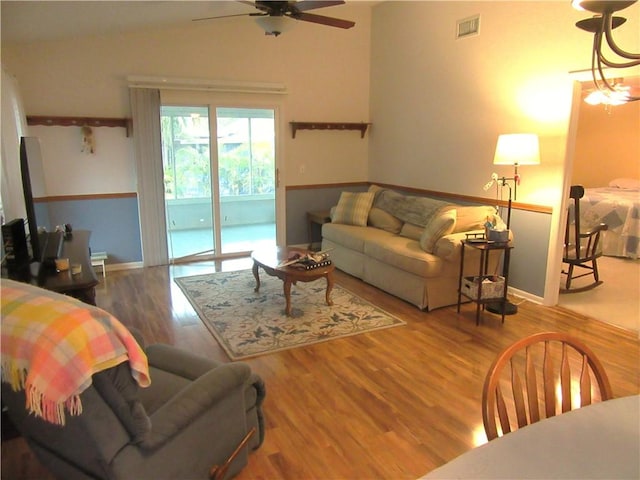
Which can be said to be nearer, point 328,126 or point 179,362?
point 179,362

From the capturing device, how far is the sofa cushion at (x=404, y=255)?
4.07 meters

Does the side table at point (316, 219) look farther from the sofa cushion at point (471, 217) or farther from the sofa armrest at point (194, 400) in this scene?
the sofa armrest at point (194, 400)

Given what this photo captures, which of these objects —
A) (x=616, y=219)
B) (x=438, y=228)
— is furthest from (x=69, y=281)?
(x=616, y=219)

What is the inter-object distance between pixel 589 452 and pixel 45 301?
4.80ft

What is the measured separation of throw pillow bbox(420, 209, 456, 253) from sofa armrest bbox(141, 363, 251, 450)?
260 cm

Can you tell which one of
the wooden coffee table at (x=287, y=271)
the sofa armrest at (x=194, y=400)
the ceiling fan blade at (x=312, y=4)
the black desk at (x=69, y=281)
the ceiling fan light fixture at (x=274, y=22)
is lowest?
the wooden coffee table at (x=287, y=271)

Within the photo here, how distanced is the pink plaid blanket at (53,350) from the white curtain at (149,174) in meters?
4.42

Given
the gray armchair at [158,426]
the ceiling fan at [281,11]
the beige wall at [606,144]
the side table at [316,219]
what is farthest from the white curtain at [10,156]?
the beige wall at [606,144]

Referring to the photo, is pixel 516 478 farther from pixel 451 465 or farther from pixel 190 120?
pixel 190 120

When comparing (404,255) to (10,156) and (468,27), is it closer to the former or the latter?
(468,27)

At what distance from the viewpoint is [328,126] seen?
Answer: 21.0 ft

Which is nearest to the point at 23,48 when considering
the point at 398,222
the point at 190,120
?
the point at 190,120

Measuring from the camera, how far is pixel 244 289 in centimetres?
473

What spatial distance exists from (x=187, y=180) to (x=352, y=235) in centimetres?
226
